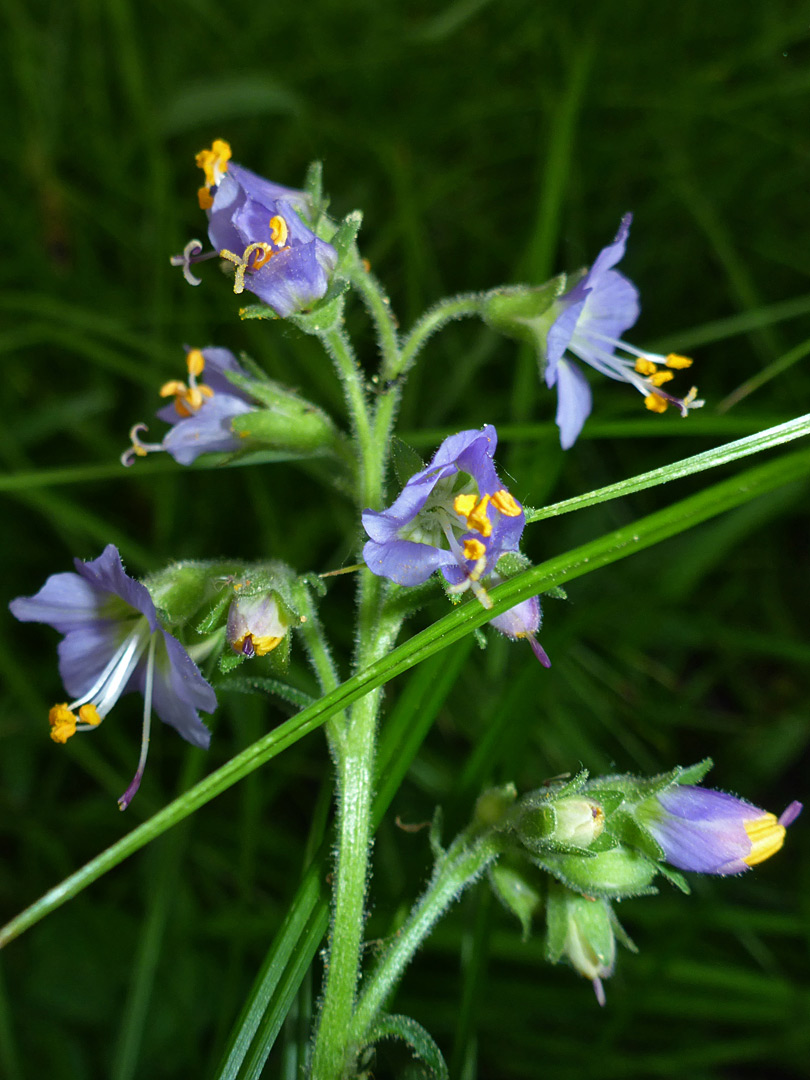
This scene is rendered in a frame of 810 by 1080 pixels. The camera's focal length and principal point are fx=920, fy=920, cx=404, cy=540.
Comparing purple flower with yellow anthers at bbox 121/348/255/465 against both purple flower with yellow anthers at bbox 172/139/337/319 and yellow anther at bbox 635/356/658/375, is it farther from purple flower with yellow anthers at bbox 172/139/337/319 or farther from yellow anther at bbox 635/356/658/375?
yellow anther at bbox 635/356/658/375

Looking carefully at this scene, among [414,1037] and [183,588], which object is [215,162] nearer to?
[183,588]

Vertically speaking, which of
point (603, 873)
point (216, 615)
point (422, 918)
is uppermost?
point (216, 615)

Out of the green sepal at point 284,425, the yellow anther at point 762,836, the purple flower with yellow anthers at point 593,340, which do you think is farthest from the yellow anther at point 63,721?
the yellow anther at point 762,836

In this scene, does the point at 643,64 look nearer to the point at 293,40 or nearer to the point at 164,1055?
the point at 293,40

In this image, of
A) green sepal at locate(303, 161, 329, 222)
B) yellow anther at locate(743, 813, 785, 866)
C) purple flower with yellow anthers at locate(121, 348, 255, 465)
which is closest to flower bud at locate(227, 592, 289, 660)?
purple flower with yellow anthers at locate(121, 348, 255, 465)

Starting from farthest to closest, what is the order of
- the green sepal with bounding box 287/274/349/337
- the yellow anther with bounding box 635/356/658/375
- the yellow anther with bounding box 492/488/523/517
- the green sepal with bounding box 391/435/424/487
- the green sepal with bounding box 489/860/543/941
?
the yellow anther with bounding box 635/356/658/375 → the green sepal with bounding box 489/860/543/941 → the green sepal with bounding box 287/274/349/337 → the green sepal with bounding box 391/435/424/487 → the yellow anther with bounding box 492/488/523/517

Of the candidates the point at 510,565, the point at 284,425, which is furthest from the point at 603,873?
the point at 284,425
